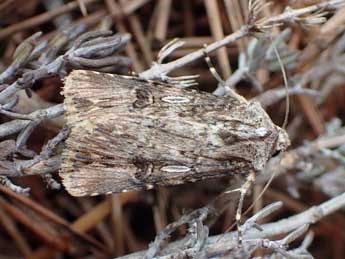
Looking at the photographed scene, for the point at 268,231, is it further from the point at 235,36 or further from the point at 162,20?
the point at 162,20

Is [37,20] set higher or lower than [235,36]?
higher

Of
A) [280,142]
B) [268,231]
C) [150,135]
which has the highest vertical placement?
[150,135]

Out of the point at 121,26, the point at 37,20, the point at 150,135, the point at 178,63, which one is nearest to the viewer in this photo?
the point at 150,135

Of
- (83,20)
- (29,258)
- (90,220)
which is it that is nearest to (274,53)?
(83,20)

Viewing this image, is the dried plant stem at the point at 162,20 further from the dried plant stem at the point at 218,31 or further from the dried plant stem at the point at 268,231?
the dried plant stem at the point at 268,231

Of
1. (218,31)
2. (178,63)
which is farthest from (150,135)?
(218,31)

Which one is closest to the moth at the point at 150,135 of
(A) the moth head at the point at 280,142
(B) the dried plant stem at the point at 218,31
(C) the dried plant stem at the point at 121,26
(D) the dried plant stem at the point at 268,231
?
(A) the moth head at the point at 280,142

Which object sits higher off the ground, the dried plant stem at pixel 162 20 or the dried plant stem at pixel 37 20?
the dried plant stem at pixel 37 20

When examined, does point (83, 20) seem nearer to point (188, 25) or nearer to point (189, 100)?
point (188, 25)
